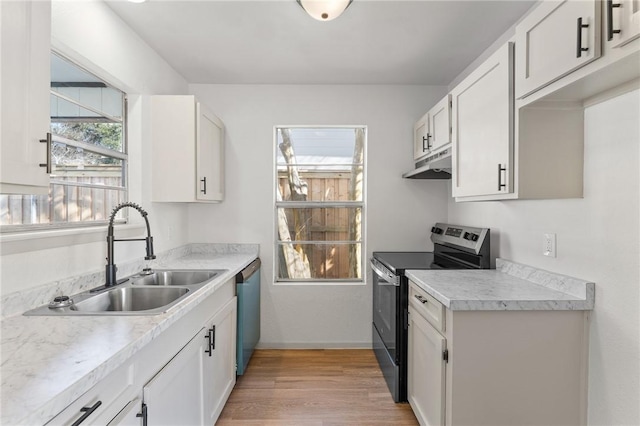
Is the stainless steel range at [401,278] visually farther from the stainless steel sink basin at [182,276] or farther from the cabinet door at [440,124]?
the stainless steel sink basin at [182,276]

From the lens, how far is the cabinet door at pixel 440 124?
2449mm

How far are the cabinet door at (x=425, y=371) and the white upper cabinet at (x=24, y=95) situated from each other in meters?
1.81

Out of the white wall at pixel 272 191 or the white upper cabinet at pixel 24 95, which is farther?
the white wall at pixel 272 191

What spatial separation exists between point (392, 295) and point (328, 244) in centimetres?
114

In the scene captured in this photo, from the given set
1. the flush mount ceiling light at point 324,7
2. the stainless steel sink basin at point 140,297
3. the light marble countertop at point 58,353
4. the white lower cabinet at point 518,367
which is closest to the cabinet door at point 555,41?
the flush mount ceiling light at point 324,7

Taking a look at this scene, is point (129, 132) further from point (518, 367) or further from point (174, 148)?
point (518, 367)

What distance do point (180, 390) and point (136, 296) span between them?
23.9 inches

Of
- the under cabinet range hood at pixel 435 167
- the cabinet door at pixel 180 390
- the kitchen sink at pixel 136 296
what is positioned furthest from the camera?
the under cabinet range hood at pixel 435 167

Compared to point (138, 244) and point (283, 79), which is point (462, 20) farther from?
point (138, 244)

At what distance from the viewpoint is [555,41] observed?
1.36 meters

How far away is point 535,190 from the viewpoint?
5.43 feet

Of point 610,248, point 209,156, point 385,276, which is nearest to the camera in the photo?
point 610,248

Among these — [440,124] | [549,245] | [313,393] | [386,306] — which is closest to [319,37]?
[440,124]

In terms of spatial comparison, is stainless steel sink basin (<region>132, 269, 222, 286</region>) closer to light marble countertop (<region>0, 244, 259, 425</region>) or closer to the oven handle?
light marble countertop (<region>0, 244, 259, 425</region>)
